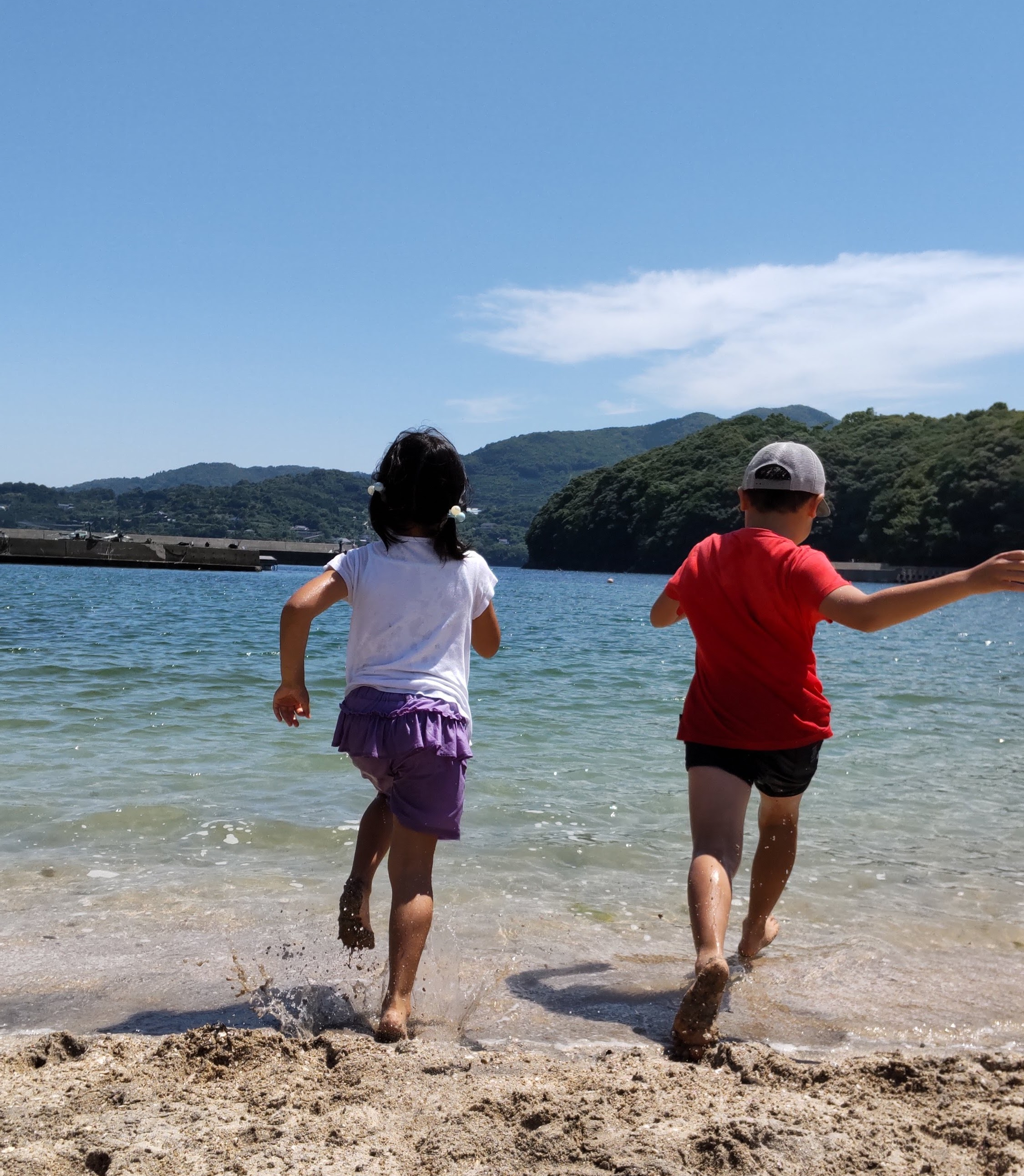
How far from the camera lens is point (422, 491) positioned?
296 cm

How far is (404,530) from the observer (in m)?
3.00

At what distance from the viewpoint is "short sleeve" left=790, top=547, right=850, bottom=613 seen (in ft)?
9.18

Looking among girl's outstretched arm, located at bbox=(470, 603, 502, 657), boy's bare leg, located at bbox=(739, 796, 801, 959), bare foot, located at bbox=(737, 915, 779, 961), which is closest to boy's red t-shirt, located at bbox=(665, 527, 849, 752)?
boy's bare leg, located at bbox=(739, 796, 801, 959)

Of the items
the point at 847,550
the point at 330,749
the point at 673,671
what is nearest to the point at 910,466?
the point at 847,550

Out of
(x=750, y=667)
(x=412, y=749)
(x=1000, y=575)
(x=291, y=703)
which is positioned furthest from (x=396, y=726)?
(x=1000, y=575)

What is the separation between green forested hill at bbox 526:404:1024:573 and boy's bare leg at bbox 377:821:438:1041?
7427cm

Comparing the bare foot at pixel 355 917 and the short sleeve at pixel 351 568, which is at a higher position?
the short sleeve at pixel 351 568

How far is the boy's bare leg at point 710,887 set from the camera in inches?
104

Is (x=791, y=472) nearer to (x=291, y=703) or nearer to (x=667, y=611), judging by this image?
(x=667, y=611)

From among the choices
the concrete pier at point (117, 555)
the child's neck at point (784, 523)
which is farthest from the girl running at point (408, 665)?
the concrete pier at point (117, 555)

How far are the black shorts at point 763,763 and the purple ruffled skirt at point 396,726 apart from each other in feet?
2.32

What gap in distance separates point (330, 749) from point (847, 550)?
8496cm

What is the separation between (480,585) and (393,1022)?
1226 mm

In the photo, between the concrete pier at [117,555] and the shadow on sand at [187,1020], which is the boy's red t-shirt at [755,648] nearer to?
the shadow on sand at [187,1020]
